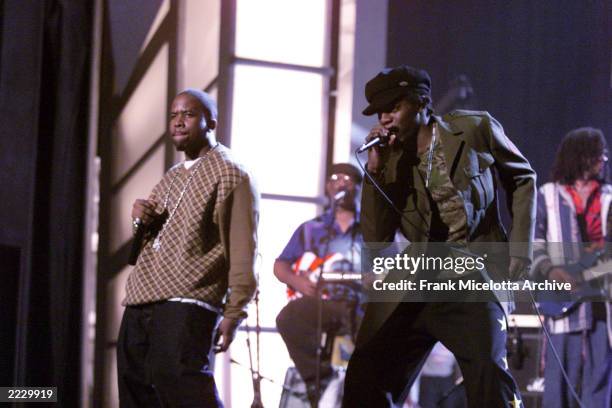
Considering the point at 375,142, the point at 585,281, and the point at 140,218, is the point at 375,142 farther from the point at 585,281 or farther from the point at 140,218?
the point at 585,281

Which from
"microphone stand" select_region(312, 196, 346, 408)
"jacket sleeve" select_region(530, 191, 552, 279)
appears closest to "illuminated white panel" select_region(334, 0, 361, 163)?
"microphone stand" select_region(312, 196, 346, 408)

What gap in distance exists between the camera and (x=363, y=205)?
3.31 m

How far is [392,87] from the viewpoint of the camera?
3168 mm

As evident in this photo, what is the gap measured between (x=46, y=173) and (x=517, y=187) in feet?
8.89

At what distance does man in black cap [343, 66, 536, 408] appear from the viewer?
3.06 m

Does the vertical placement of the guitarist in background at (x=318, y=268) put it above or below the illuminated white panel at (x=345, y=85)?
below

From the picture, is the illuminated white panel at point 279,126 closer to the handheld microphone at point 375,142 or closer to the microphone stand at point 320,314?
the microphone stand at point 320,314

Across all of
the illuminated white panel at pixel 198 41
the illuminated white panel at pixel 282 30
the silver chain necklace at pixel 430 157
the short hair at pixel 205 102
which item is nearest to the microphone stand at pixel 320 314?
the illuminated white panel at pixel 282 30

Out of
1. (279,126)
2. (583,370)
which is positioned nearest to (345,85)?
(279,126)

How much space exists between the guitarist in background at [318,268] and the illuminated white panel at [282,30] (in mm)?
691

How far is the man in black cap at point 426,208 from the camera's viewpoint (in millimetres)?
3064

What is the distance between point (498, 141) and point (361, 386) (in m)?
1.04

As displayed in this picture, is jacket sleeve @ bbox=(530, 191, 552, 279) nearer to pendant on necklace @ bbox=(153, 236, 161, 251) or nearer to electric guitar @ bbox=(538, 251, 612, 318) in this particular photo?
electric guitar @ bbox=(538, 251, 612, 318)

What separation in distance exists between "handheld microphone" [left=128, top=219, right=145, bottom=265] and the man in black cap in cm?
92
